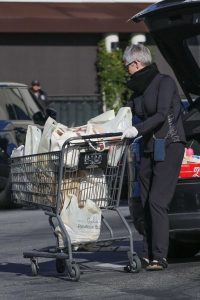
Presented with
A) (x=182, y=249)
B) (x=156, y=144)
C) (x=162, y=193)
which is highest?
(x=156, y=144)

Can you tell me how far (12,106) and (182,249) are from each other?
6948 millimetres

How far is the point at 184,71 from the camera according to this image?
31.9 ft

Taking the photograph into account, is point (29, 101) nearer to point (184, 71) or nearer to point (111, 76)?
point (184, 71)

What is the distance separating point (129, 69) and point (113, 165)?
0.86m

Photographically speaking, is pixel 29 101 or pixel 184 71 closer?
pixel 184 71

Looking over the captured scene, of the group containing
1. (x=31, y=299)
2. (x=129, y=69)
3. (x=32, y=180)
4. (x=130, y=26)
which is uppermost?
(x=130, y=26)

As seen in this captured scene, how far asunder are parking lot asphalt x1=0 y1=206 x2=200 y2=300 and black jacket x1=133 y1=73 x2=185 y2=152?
957 mm

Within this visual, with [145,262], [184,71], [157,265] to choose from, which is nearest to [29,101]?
[184,71]

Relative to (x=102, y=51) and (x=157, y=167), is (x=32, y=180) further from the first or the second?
(x=102, y=51)

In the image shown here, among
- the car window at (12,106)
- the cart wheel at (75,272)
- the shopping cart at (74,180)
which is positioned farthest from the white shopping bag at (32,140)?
the car window at (12,106)

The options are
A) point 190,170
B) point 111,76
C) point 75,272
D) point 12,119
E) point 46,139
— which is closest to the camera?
point 75,272

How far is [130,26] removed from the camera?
26938 millimetres

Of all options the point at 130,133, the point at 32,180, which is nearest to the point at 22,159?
the point at 32,180

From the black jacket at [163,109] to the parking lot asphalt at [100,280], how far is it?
96 centimetres
